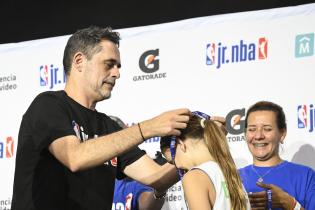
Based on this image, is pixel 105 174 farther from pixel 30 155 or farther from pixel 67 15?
pixel 67 15

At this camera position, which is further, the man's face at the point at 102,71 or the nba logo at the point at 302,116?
the nba logo at the point at 302,116

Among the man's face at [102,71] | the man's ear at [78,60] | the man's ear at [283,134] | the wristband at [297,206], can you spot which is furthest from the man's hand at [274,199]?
the man's ear at [78,60]

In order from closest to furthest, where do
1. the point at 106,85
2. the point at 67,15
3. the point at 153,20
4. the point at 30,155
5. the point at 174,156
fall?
the point at 174,156 < the point at 30,155 < the point at 106,85 < the point at 153,20 < the point at 67,15

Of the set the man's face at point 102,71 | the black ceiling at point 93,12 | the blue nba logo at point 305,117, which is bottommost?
the blue nba logo at point 305,117

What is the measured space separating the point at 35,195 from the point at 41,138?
0.23 m

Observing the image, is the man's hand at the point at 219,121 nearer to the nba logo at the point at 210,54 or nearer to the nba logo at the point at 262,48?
the nba logo at the point at 262,48

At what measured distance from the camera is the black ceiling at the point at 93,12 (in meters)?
4.76

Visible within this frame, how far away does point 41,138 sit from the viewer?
107 inches

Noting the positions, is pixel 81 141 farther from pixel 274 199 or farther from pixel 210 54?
pixel 210 54

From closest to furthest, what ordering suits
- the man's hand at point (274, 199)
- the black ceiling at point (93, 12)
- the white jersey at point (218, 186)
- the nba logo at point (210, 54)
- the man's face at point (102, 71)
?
the white jersey at point (218, 186)
the man's face at point (102, 71)
the man's hand at point (274, 199)
the nba logo at point (210, 54)
the black ceiling at point (93, 12)

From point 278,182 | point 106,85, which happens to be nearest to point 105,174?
point 106,85

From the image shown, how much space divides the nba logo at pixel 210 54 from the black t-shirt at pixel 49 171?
173 centimetres

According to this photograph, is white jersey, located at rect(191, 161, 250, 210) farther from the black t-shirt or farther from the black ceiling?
the black ceiling

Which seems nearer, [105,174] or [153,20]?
[105,174]
